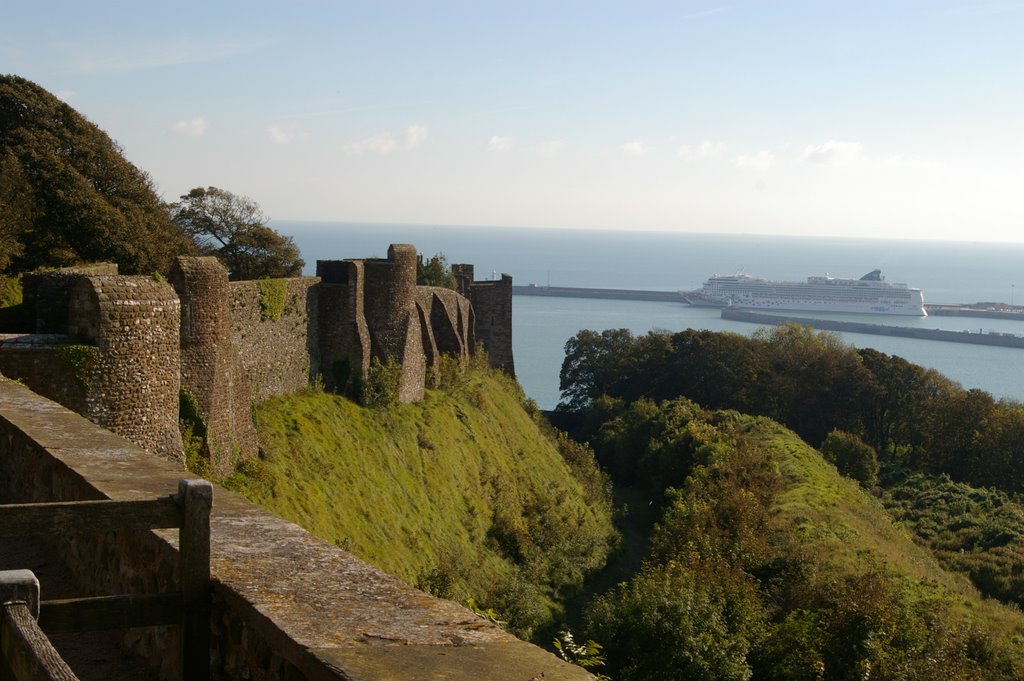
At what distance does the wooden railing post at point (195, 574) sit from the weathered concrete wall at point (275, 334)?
53.5 feet

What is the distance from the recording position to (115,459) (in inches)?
227

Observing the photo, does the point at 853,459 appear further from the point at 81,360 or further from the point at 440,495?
the point at 81,360

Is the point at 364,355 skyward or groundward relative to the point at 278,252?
groundward

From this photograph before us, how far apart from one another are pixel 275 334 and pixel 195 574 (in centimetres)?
1859

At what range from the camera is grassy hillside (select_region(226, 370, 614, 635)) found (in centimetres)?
1942

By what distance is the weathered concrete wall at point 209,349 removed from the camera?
15906 millimetres

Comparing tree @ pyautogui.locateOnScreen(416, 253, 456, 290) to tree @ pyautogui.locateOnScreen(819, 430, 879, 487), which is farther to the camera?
tree @ pyautogui.locateOnScreen(819, 430, 879, 487)

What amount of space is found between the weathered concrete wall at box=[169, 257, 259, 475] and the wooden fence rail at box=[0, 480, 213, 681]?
40.8ft

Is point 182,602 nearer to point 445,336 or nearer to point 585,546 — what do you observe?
point 585,546

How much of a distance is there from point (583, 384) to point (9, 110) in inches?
1635

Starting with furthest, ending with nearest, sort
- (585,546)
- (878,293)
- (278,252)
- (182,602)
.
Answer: (878,293)
(278,252)
(585,546)
(182,602)

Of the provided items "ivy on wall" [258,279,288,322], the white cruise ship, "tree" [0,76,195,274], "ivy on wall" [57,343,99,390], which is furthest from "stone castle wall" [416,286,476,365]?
the white cruise ship

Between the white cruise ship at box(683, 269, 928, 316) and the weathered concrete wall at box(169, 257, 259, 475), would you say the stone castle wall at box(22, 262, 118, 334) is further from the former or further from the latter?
the white cruise ship at box(683, 269, 928, 316)

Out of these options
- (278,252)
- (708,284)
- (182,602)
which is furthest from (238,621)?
(708,284)
